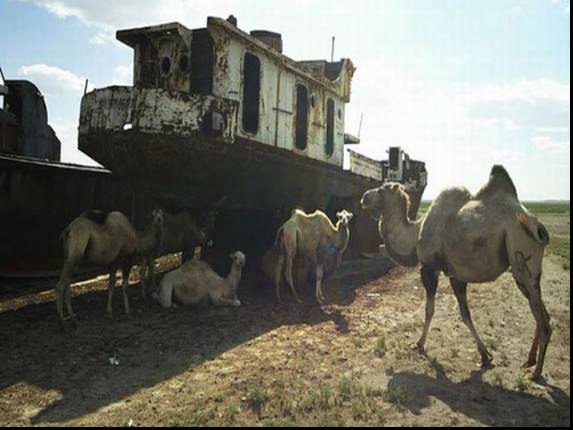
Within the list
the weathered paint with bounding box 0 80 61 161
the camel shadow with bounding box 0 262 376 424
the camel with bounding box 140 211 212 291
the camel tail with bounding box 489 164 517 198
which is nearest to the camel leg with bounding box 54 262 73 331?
the camel shadow with bounding box 0 262 376 424

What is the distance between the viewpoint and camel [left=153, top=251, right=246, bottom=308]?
9.48 m

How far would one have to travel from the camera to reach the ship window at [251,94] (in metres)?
11.7

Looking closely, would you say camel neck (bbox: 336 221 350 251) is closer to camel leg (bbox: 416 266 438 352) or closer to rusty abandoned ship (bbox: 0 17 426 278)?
rusty abandoned ship (bbox: 0 17 426 278)

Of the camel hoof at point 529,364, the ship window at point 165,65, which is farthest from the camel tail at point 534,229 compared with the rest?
the ship window at point 165,65

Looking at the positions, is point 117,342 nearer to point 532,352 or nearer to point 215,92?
point 215,92

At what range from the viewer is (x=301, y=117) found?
14328mm

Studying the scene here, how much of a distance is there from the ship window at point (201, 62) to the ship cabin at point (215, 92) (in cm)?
2

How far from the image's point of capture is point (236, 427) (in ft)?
15.5

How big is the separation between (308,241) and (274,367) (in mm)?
4939

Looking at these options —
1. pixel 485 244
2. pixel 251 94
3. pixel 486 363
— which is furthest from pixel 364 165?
pixel 486 363

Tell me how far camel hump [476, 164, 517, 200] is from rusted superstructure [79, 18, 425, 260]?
532cm

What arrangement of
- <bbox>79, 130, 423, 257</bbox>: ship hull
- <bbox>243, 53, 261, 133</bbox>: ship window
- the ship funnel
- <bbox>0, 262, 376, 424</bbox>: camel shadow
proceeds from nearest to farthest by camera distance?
<bbox>0, 262, 376, 424</bbox>: camel shadow
<bbox>79, 130, 423, 257</bbox>: ship hull
<bbox>243, 53, 261, 133</bbox>: ship window
the ship funnel

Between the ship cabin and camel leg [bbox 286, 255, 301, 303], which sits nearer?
the ship cabin

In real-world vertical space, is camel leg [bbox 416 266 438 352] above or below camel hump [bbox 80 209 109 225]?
below
